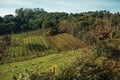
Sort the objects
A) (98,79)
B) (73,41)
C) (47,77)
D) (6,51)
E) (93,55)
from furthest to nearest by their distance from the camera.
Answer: (73,41) → (6,51) → (93,55) → (98,79) → (47,77)

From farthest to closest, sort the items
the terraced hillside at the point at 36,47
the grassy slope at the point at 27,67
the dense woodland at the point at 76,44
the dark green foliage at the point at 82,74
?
the terraced hillside at the point at 36,47 < the grassy slope at the point at 27,67 < the dense woodland at the point at 76,44 < the dark green foliage at the point at 82,74

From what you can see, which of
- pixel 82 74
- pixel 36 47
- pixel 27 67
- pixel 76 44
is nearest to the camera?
pixel 82 74

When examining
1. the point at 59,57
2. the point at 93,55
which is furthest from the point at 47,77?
the point at 59,57

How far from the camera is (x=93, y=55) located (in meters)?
45.6

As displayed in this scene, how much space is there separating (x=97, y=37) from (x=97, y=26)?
33.2 ft

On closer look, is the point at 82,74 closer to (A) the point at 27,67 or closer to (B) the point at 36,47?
(A) the point at 27,67

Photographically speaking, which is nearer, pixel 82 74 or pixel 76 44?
pixel 82 74

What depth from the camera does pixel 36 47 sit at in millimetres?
63219

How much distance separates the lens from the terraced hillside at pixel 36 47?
54.6 m

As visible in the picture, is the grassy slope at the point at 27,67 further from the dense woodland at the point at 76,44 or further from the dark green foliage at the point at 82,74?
the dark green foliage at the point at 82,74

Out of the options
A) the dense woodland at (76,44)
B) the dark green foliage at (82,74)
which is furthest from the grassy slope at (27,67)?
the dark green foliage at (82,74)

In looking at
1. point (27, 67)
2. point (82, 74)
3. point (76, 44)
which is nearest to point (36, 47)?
point (76, 44)

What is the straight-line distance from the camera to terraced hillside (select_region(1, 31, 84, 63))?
54.6 metres

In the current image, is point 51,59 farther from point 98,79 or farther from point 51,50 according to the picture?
point 98,79
